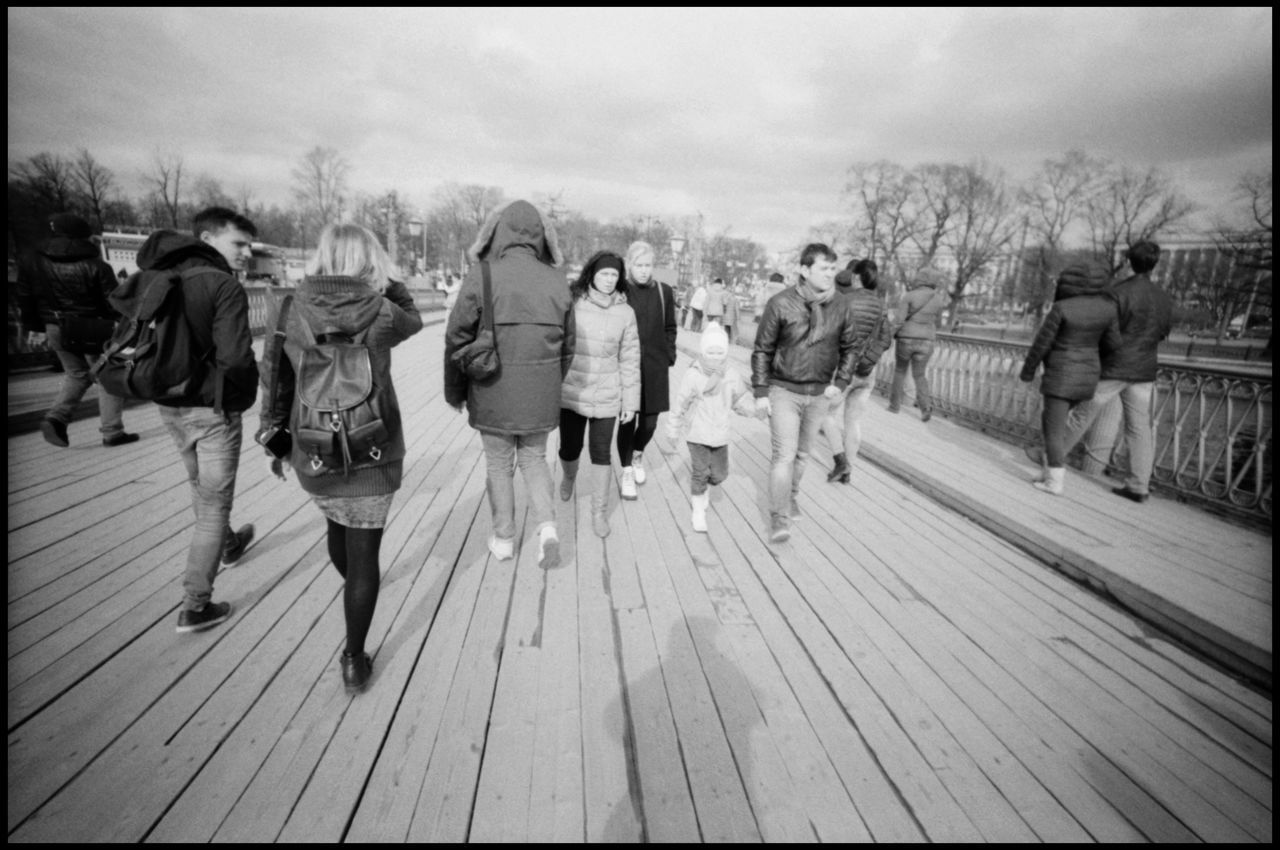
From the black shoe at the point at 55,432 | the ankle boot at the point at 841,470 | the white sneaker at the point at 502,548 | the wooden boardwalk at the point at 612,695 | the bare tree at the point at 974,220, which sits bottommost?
the wooden boardwalk at the point at 612,695

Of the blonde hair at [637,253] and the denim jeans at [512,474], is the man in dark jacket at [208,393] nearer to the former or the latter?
the denim jeans at [512,474]

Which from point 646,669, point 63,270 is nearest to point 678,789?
point 646,669

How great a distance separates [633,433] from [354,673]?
2.57 m

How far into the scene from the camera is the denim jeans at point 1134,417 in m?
4.63

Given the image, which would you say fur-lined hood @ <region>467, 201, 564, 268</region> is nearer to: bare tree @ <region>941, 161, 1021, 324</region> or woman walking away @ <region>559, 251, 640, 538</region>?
woman walking away @ <region>559, 251, 640, 538</region>

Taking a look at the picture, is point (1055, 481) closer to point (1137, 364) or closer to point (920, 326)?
point (1137, 364)

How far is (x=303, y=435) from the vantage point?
6.52 ft

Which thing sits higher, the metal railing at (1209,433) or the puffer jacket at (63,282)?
the puffer jacket at (63,282)

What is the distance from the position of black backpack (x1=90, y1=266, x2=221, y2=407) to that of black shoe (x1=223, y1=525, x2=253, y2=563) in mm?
1041

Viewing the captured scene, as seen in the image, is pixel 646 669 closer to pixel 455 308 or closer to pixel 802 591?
pixel 802 591

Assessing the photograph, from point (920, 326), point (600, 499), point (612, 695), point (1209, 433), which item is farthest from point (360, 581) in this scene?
point (920, 326)

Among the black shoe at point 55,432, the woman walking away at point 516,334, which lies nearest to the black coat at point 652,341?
the woman walking away at point 516,334

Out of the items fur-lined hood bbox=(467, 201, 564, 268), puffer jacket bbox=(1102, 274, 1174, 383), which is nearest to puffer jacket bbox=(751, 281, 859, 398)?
fur-lined hood bbox=(467, 201, 564, 268)

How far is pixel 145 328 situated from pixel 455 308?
1.26 meters
